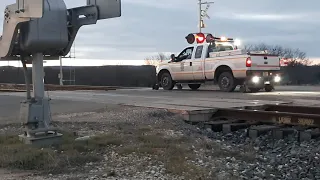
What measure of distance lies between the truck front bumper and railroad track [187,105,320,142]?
634 cm

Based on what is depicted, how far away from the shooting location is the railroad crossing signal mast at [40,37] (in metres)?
6.57

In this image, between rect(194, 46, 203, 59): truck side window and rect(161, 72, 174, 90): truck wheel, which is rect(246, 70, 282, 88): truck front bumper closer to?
rect(194, 46, 203, 59): truck side window

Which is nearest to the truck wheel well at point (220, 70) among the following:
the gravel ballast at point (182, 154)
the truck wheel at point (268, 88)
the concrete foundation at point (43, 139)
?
the truck wheel at point (268, 88)

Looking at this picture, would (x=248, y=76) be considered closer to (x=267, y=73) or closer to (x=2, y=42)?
(x=267, y=73)

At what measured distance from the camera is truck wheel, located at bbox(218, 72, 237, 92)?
59.9ft

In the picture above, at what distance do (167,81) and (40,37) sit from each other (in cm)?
1536

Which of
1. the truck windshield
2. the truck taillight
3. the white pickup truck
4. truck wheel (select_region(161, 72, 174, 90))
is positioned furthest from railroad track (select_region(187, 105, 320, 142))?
truck wheel (select_region(161, 72, 174, 90))

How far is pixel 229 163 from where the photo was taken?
255 inches

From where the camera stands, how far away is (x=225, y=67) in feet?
60.9

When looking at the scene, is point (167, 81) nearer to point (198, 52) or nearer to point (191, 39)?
point (191, 39)

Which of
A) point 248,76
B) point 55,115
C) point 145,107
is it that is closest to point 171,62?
point 248,76

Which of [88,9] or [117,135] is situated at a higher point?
[88,9]

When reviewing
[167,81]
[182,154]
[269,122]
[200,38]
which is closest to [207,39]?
[200,38]

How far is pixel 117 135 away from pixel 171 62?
1346 cm
